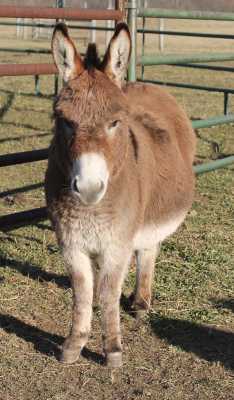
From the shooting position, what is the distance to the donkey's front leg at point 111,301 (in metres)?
3.04

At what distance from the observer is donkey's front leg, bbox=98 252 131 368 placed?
9.99 ft

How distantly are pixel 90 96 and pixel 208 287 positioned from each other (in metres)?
1.84

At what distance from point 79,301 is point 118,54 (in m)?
1.24

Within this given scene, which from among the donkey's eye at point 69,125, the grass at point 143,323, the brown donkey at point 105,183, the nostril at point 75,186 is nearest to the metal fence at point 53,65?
the grass at point 143,323

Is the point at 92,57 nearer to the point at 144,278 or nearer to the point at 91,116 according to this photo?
the point at 91,116

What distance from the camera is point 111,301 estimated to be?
3.11 m

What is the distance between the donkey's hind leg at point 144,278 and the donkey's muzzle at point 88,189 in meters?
1.31

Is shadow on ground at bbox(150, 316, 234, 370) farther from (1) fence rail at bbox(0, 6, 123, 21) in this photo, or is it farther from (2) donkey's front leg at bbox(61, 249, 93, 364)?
(1) fence rail at bbox(0, 6, 123, 21)

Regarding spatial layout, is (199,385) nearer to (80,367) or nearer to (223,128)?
(80,367)

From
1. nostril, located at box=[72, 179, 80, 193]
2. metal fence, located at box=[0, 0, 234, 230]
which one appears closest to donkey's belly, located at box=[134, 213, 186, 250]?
nostril, located at box=[72, 179, 80, 193]

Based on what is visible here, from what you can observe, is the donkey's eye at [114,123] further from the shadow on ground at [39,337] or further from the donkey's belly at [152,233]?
the shadow on ground at [39,337]

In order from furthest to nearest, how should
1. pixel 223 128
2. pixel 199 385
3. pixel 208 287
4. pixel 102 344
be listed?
pixel 223 128, pixel 208 287, pixel 102 344, pixel 199 385

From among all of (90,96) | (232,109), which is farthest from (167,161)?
(232,109)

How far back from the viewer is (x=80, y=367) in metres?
3.12
